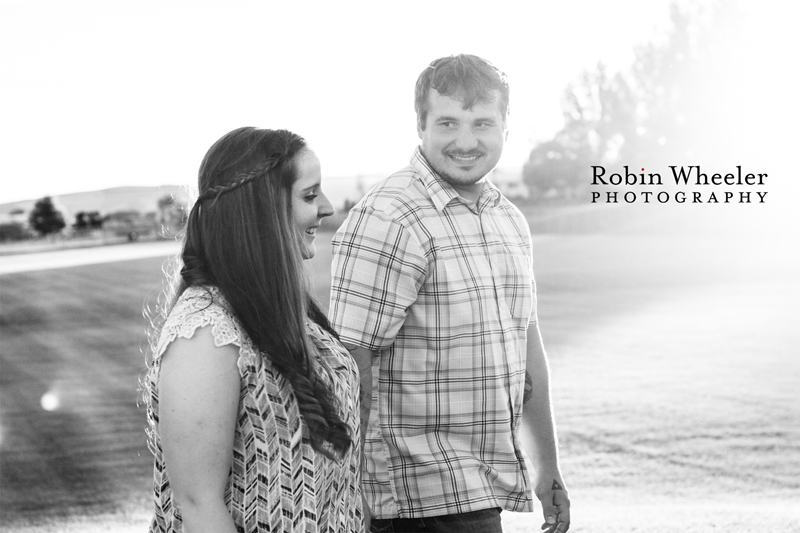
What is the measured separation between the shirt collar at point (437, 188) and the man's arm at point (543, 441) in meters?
0.36

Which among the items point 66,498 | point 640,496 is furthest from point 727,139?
point 66,498

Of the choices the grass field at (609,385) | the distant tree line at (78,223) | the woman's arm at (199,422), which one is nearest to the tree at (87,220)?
the distant tree line at (78,223)

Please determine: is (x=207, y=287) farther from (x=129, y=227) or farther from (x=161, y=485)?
(x=129, y=227)

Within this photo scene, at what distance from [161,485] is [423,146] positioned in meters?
1.08

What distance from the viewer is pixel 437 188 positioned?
6.66ft

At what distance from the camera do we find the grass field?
7.22 metres

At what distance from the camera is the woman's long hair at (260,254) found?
1.28 m

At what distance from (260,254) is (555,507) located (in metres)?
1.28

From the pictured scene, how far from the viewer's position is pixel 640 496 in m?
6.56

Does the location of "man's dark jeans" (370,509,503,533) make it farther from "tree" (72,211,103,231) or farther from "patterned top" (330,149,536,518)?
"tree" (72,211,103,231)

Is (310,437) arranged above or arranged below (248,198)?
below

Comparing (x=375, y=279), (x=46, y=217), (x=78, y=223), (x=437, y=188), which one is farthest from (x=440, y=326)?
(x=78, y=223)

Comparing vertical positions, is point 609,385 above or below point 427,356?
below

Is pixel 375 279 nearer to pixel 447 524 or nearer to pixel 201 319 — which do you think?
pixel 447 524
